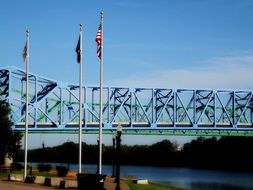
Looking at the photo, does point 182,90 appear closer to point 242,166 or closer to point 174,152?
point 242,166

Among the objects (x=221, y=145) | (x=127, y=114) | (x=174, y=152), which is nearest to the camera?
(x=127, y=114)

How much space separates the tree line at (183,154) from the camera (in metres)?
143

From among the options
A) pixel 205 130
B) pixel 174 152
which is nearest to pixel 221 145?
pixel 174 152

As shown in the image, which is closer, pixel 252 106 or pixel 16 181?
pixel 16 181

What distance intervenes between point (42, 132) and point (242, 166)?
186 ft

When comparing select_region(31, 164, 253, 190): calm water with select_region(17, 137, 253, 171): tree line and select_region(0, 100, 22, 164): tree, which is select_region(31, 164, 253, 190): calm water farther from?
select_region(17, 137, 253, 171): tree line

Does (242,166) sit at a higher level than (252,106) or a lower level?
lower

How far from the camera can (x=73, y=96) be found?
117062 mm

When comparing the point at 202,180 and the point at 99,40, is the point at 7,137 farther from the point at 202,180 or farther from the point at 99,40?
the point at 202,180

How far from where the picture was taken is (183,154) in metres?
166

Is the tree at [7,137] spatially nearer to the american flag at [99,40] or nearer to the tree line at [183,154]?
the american flag at [99,40]

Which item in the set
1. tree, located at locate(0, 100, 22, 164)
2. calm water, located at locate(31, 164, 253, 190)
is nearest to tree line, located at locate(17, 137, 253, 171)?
calm water, located at locate(31, 164, 253, 190)

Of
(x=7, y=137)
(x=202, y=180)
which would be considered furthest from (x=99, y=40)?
(x=202, y=180)

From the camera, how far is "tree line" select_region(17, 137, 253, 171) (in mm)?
143375
